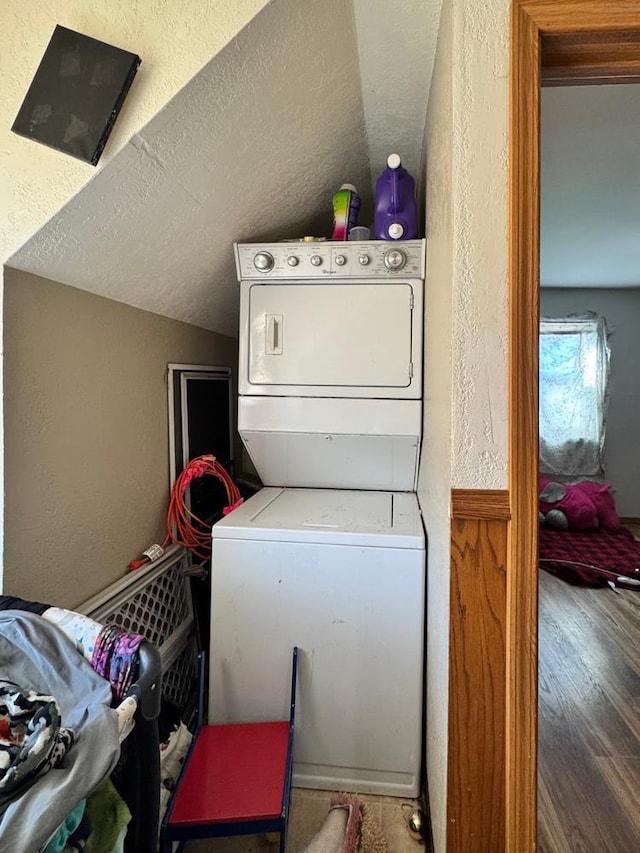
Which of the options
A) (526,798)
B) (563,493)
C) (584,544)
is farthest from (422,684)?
(563,493)

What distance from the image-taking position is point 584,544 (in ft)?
12.4

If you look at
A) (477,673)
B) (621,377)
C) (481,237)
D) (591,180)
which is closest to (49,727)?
(477,673)

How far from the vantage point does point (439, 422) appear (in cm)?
127

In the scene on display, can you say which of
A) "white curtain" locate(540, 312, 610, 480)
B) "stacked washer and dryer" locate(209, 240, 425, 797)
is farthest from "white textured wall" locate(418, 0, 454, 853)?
"white curtain" locate(540, 312, 610, 480)

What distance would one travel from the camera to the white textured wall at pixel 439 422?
1096 millimetres

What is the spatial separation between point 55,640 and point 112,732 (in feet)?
0.98

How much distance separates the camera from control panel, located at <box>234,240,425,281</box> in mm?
1793

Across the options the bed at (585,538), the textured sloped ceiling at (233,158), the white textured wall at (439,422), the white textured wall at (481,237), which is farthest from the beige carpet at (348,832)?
the bed at (585,538)

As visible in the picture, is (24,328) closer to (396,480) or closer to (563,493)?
(396,480)

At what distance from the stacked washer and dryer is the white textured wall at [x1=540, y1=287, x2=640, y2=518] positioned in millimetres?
3465

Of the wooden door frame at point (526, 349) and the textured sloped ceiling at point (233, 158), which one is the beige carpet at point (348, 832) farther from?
the textured sloped ceiling at point (233, 158)

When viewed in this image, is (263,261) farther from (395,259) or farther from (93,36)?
(93,36)

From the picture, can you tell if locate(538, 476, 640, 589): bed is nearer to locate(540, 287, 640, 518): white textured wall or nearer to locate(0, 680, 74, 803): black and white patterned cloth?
locate(540, 287, 640, 518): white textured wall

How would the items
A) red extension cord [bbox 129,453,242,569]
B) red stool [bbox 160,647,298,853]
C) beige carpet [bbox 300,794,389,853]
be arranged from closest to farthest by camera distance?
red stool [bbox 160,647,298,853] → beige carpet [bbox 300,794,389,853] → red extension cord [bbox 129,453,242,569]
